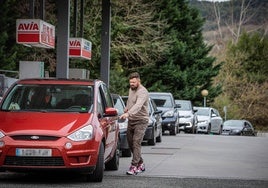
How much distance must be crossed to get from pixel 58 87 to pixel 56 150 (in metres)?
1.92

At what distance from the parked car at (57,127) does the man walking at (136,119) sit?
1.42 ft

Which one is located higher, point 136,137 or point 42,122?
point 42,122

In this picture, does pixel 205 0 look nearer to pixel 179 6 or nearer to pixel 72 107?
pixel 179 6

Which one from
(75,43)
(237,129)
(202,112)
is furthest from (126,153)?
(237,129)

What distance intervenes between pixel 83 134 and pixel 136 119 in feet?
7.67

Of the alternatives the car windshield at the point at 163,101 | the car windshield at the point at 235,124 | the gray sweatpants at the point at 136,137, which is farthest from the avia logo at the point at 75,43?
the car windshield at the point at 235,124

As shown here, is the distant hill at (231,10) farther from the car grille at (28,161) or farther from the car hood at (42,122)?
the car grille at (28,161)

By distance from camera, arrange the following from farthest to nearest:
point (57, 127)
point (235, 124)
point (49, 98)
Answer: point (235, 124)
point (49, 98)
point (57, 127)

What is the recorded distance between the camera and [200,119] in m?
44.0

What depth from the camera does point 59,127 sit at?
36.4 ft

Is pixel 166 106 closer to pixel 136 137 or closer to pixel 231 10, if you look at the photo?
pixel 136 137

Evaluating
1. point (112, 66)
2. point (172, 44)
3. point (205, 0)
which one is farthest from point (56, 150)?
point (205, 0)

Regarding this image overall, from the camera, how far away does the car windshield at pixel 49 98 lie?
12.1 m

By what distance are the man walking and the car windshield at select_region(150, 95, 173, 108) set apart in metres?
16.3
